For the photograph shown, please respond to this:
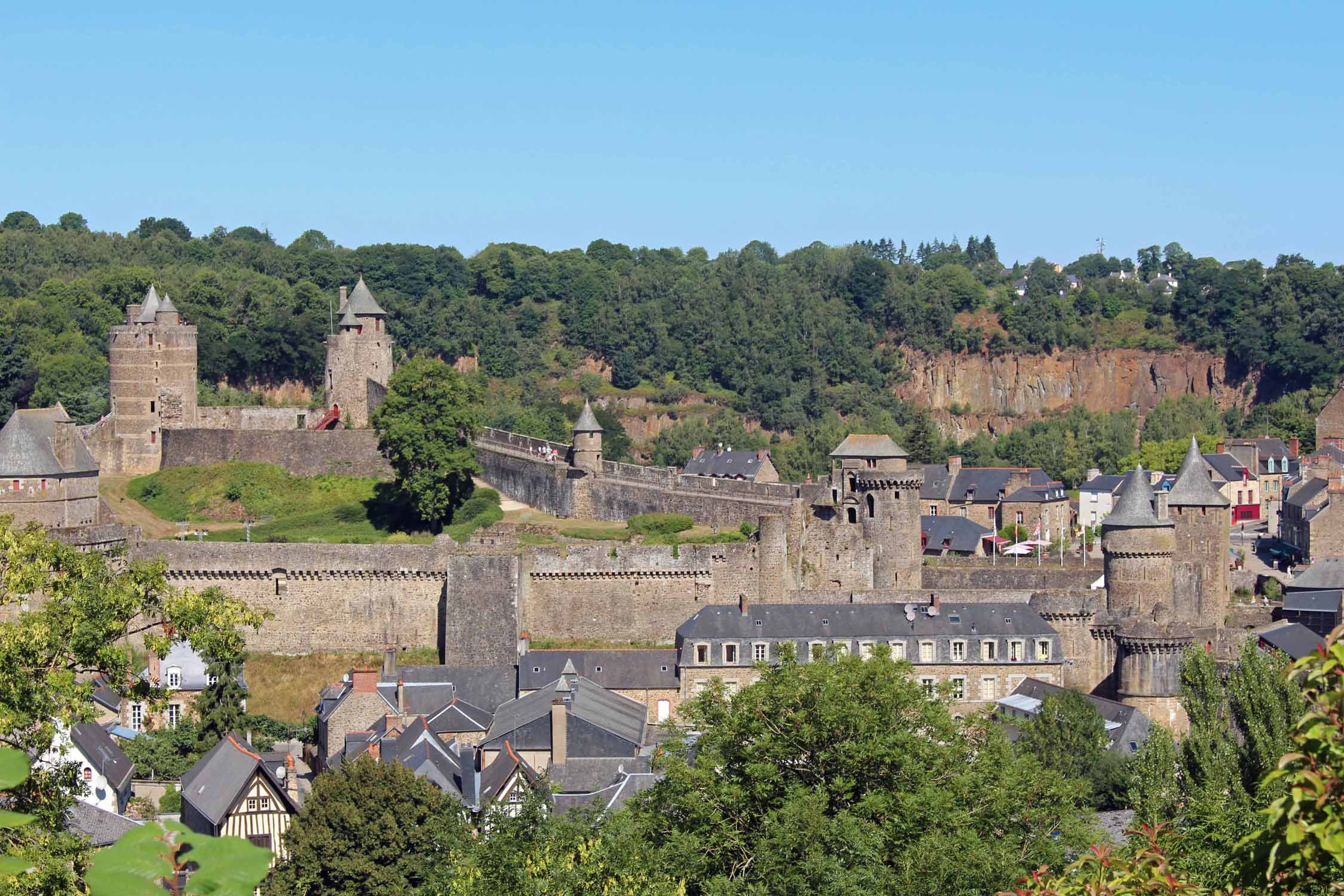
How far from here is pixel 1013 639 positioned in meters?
43.2

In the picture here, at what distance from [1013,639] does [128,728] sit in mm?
21085

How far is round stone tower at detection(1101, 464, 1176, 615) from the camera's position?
146 ft

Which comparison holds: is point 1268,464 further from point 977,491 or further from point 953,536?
point 953,536

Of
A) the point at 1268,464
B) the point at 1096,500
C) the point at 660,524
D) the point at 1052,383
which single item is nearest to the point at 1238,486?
the point at 1268,464

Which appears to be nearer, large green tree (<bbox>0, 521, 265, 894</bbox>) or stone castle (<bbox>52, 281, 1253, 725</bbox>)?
large green tree (<bbox>0, 521, 265, 894</bbox>)

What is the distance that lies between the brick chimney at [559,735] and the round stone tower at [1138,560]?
15.5 meters

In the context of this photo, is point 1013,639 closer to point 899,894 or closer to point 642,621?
point 642,621

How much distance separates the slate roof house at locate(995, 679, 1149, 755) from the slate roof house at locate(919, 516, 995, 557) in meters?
14.4

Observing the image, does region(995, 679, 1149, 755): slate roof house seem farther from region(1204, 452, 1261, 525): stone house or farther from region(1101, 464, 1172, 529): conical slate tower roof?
region(1204, 452, 1261, 525): stone house

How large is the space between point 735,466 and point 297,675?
29.8 meters

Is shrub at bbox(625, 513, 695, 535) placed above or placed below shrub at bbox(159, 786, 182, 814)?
above

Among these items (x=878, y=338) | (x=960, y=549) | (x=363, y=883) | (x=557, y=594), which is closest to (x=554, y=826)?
(x=363, y=883)

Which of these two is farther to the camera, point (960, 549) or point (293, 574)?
point (960, 549)

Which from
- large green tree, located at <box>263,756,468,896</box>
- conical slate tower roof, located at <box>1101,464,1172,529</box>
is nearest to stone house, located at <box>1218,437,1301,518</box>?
conical slate tower roof, located at <box>1101,464,1172,529</box>
